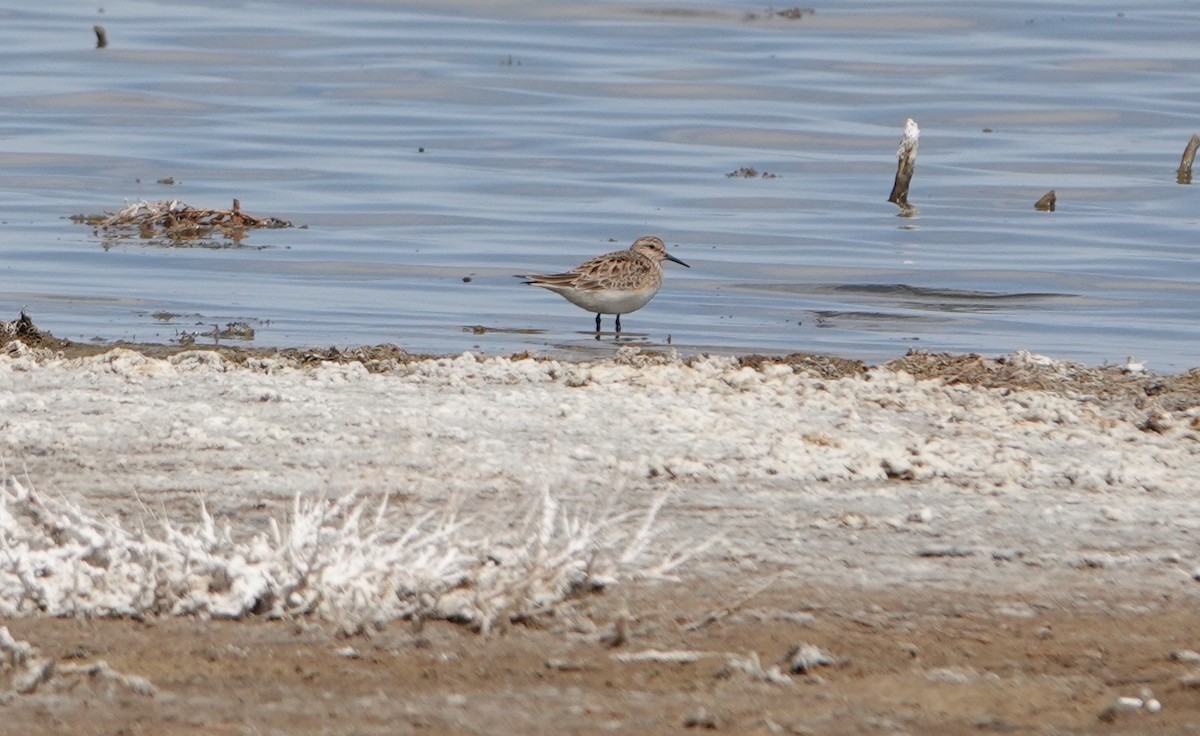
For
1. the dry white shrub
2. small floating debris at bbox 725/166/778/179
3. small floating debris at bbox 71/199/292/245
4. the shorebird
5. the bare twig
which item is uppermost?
small floating debris at bbox 725/166/778/179

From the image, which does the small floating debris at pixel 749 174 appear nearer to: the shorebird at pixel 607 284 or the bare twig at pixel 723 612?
the shorebird at pixel 607 284

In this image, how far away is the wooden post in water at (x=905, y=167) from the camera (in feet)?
69.3

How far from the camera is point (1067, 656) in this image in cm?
597

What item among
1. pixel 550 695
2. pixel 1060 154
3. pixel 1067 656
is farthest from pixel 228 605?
pixel 1060 154

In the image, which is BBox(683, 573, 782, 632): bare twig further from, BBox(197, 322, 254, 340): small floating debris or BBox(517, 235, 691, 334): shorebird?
BBox(517, 235, 691, 334): shorebird

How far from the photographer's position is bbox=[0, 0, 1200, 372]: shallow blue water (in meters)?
16.0

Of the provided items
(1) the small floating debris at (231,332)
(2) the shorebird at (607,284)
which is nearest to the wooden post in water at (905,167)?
(2) the shorebird at (607,284)

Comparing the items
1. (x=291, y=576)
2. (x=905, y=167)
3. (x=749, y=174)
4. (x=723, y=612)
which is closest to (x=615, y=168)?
(x=749, y=174)

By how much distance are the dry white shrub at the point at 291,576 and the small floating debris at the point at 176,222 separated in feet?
43.5

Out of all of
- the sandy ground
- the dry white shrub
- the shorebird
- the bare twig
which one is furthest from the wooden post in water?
the dry white shrub

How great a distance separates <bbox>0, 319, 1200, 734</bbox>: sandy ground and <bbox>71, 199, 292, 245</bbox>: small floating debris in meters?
8.91

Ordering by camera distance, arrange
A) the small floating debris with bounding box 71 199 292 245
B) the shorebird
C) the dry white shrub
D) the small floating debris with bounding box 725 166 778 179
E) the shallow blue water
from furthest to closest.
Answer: the small floating debris with bounding box 725 166 778 179
the small floating debris with bounding box 71 199 292 245
the shallow blue water
the shorebird
the dry white shrub

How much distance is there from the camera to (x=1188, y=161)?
23.8m

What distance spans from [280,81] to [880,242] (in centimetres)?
1450
